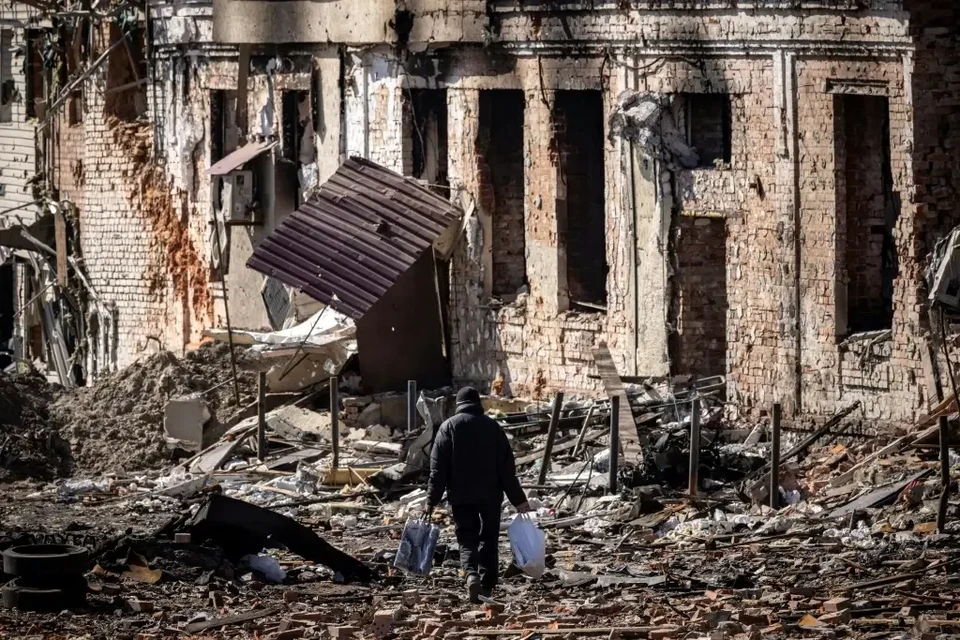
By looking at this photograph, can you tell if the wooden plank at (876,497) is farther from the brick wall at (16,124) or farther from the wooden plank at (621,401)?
the brick wall at (16,124)

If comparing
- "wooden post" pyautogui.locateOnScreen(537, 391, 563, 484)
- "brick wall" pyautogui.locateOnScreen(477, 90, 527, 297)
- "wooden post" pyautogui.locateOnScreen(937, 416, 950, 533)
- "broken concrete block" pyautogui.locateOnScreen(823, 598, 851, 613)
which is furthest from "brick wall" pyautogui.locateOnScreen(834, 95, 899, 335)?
"broken concrete block" pyautogui.locateOnScreen(823, 598, 851, 613)

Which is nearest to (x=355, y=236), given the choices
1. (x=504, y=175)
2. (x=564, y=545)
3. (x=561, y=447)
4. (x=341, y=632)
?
(x=504, y=175)

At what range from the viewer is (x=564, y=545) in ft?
59.9

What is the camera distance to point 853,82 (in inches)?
793

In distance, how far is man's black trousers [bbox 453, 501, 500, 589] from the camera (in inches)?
619

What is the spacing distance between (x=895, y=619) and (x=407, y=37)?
11.8m

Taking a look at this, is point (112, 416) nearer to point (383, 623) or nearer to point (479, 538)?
point (479, 538)

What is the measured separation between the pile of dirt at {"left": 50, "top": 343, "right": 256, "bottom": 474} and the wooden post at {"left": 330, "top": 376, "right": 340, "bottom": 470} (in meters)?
2.05

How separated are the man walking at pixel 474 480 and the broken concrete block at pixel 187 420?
8424 mm

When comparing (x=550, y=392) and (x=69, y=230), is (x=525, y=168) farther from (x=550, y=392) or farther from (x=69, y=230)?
(x=69, y=230)

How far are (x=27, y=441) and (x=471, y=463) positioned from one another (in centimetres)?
944

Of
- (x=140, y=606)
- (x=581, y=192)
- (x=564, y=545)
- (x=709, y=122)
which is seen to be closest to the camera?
(x=140, y=606)

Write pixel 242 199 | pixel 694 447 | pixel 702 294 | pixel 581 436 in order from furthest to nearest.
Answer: pixel 242 199 → pixel 702 294 → pixel 581 436 → pixel 694 447

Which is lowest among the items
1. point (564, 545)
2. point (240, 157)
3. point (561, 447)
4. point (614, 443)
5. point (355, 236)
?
point (564, 545)
